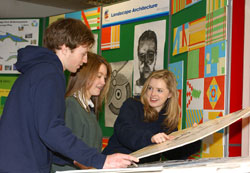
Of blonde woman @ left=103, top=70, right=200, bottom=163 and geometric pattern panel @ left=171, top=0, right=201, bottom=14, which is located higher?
geometric pattern panel @ left=171, top=0, right=201, bottom=14

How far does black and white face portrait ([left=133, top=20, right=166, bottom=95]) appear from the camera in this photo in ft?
10.3

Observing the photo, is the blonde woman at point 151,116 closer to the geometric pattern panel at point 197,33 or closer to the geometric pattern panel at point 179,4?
the geometric pattern panel at point 197,33

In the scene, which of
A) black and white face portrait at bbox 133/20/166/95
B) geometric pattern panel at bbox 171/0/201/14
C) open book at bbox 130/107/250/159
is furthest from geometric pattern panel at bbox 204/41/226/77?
open book at bbox 130/107/250/159

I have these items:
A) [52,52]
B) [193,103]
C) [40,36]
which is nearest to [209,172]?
[52,52]

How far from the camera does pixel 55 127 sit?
1.29m

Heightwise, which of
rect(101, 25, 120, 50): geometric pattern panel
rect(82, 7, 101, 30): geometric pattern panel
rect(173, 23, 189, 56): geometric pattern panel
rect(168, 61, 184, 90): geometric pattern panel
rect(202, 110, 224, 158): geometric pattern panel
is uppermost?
rect(82, 7, 101, 30): geometric pattern panel

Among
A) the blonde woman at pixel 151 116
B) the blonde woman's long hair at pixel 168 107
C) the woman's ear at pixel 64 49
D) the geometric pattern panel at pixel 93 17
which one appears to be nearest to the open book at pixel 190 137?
the woman's ear at pixel 64 49


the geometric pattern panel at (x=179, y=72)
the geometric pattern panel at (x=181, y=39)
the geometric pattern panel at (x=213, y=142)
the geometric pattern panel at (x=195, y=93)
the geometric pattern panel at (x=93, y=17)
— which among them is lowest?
the geometric pattern panel at (x=213, y=142)

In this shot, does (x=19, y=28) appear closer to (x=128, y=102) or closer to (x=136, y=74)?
(x=136, y=74)

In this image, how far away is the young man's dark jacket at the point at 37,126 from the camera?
4.18 ft

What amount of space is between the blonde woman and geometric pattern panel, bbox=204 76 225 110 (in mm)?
218

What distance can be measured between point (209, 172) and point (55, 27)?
3.19ft

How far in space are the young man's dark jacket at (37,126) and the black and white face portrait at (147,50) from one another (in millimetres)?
1789

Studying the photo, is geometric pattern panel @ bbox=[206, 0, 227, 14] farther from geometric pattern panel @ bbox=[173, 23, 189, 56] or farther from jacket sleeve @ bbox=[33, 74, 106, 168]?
jacket sleeve @ bbox=[33, 74, 106, 168]
